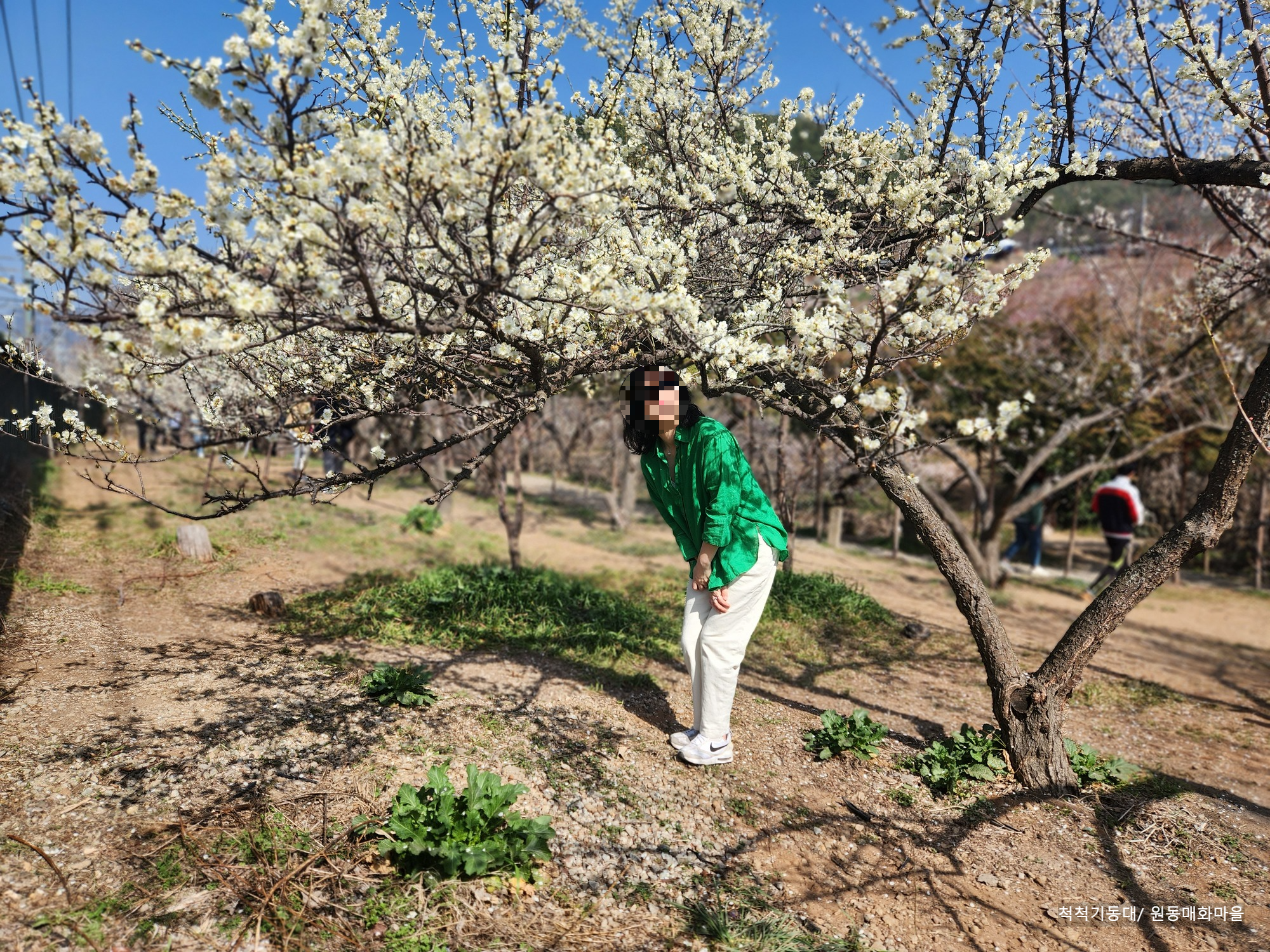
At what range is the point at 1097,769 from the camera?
3611mm

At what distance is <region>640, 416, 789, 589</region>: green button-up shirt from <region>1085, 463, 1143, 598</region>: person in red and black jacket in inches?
296

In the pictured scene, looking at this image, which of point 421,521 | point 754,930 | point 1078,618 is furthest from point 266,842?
point 421,521

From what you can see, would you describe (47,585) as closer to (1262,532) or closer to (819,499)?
(819,499)

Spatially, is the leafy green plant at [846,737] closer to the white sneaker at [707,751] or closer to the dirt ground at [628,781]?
the dirt ground at [628,781]

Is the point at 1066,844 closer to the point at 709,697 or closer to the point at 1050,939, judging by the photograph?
the point at 1050,939

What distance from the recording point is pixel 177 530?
6.57 metres

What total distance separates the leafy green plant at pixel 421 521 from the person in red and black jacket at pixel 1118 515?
8.17 m

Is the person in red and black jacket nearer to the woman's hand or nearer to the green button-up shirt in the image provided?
the green button-up shirt

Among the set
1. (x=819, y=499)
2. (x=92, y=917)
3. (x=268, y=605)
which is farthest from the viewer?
(x=819, y=499)

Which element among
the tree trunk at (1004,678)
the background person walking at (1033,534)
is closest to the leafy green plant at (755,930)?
the tree trunk at (1004,678)

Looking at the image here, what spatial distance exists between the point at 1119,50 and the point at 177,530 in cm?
820

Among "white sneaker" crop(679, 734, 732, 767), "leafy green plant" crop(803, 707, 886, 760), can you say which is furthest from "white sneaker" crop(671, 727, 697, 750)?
"leafy green plant" crop(803, 707, 886, 760)

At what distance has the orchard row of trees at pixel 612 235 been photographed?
193 cm

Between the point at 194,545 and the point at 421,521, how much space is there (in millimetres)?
2989
